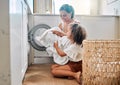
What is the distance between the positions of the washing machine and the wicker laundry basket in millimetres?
1416

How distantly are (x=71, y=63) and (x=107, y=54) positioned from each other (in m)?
0.67

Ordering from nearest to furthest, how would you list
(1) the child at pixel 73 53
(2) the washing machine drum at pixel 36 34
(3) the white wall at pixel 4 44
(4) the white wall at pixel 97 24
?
1. (3) the white wall at pixel 4 44
2. (1) the child at pixel 73 53
3. (2) the washing machine drum at pixel 36 34
4. (4) the white wall at pixel 97 24

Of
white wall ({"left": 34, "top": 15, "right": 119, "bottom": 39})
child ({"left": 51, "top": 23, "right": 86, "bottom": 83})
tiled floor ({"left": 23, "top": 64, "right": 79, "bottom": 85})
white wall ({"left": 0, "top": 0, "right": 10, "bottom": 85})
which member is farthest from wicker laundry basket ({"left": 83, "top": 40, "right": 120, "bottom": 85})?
white wall ({"left": 34, "top": 15, "right": 119, "bottom": 39})

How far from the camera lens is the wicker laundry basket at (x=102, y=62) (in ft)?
6.98

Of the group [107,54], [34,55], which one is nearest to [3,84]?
[107,54]

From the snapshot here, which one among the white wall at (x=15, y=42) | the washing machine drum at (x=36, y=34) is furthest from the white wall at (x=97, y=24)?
the white wall at (x=15, y=42)

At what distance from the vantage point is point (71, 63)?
106 inches

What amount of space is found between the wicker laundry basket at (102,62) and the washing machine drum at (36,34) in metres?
1.41

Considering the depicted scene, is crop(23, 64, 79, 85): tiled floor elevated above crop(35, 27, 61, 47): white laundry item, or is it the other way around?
crop(35, 27, 61, 47): white laundry item

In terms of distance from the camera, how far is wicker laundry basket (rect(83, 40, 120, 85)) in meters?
2.13

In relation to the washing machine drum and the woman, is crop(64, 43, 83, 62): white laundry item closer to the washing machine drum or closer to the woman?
the woman

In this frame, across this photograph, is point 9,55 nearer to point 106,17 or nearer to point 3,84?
point 3,84

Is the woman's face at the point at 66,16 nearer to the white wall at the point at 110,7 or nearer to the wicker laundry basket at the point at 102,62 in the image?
the wicker laundry basket at the point at 102,62

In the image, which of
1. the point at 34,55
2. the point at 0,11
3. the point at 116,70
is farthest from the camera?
the point at 34,55
